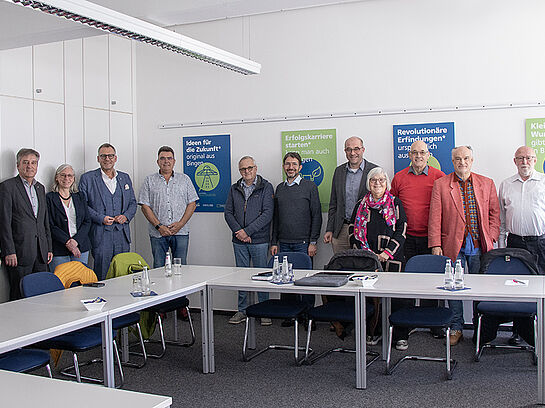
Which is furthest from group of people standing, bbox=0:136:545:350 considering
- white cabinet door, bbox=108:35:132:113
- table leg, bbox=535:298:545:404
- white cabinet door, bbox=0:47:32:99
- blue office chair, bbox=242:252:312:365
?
table leg, bbox=535:298:545:404

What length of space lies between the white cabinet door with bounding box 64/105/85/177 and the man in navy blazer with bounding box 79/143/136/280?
0.25 metres

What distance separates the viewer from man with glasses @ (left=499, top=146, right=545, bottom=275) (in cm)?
577

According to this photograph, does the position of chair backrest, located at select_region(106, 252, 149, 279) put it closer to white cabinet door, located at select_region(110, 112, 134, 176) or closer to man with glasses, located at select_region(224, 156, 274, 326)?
man with glasses, located at select_region(224, 156, 274, 326)

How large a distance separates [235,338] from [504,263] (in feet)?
9.09

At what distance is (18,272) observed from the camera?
607 cm

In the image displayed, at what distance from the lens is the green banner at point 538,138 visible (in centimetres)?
632

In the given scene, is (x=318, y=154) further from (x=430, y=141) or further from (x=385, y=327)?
(x=385, y=327)

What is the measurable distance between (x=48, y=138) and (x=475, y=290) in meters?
4.86

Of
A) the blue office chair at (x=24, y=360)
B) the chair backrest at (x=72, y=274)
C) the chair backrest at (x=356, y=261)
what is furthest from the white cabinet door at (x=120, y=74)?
the blue office chair at (x=24, y=360)

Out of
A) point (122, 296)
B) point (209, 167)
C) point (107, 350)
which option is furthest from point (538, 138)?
point (107, 350)

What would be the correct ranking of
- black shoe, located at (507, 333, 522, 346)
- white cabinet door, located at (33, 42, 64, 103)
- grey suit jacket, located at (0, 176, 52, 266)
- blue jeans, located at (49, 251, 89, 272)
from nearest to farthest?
black shoe, located at (507, 333, 522, 346)
grey suit jacket, located at (0, 176, 52, 266)
blue jeans, located at (49, 251, 89, 272)
white cabinet door, located at (33, 42, 64, 103)

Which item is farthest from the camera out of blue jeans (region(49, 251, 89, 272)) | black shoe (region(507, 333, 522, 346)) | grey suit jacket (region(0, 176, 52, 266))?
blue jeans (region(49, 251, 89, 272))

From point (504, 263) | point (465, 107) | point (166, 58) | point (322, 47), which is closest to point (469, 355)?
point (504, 263)

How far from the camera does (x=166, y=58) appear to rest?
26.3ft
